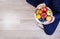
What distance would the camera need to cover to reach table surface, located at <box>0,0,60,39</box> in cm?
133

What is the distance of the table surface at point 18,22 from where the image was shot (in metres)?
1.33

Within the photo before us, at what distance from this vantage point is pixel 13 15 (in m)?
1.42

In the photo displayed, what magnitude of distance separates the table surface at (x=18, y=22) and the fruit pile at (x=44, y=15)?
0.32 meters

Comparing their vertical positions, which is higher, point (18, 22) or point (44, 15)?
point (44, 15)

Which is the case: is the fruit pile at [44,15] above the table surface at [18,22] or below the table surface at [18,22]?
above

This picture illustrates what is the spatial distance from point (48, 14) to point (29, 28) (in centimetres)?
37

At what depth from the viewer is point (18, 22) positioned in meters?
1.39

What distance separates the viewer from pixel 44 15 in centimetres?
102

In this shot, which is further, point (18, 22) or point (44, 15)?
point (18, 22)

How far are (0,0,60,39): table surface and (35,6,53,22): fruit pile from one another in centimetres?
32

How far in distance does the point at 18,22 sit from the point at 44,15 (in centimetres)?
43

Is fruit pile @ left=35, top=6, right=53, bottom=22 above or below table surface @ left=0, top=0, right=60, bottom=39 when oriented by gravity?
above

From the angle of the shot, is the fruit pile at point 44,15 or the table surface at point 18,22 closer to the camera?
the fruit pile at point 44,15

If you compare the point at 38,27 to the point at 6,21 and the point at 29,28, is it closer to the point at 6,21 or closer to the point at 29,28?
the point at 29,28
